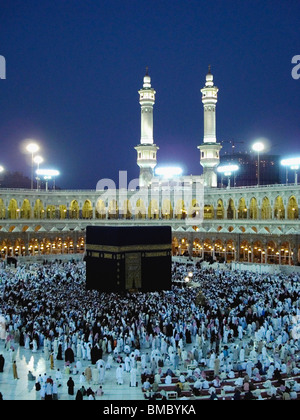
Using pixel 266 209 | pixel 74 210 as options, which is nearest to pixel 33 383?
pixel 266 209

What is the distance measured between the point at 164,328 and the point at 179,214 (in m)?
29.9

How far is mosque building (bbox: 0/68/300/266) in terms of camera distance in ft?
124

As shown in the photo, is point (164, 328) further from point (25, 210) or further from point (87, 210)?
point (87, 210)

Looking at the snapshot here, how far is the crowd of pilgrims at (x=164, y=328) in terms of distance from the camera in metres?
13.2

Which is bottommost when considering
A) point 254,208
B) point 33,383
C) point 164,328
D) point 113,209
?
point 33,383

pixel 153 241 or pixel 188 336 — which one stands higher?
pixel 153 241

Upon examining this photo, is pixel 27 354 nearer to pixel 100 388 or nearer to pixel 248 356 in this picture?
pixel 100 388

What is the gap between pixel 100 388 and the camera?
1118 cm

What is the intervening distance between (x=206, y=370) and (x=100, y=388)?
3.01 metres

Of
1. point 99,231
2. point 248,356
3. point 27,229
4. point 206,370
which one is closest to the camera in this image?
point 206,370

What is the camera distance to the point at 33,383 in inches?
479
